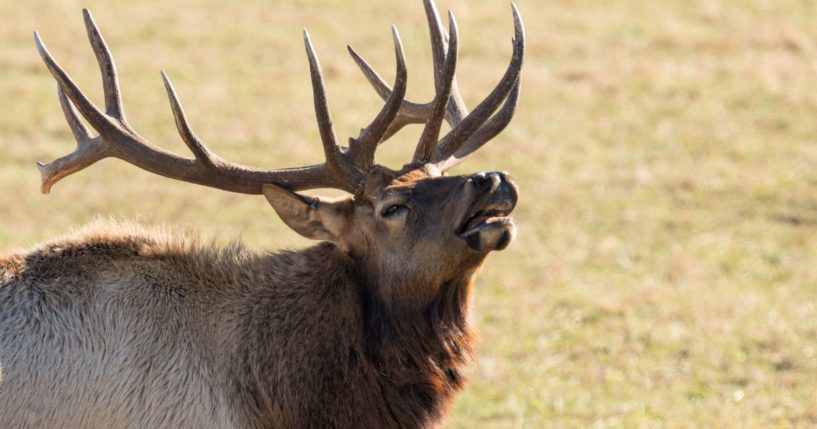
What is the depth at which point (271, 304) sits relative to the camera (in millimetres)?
6469

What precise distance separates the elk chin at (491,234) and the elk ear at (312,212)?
825 mm

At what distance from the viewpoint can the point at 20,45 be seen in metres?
20.0

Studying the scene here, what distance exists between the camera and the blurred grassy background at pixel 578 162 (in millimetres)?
9828

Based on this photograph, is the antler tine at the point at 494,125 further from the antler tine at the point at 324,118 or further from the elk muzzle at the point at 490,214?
the elk muzzle at the point at 490,214

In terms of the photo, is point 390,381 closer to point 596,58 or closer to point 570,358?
point 570,358

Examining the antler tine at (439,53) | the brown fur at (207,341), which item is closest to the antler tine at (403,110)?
the antler tine at (439,53)

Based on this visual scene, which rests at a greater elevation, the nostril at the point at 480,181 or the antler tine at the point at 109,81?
the antler tine at the point at 109,81

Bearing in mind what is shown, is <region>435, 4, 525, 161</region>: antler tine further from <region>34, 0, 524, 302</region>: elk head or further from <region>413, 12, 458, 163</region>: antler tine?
<region>413, 12, 458, 163</region>: antler tine

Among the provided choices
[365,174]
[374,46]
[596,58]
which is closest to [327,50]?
[374,46]

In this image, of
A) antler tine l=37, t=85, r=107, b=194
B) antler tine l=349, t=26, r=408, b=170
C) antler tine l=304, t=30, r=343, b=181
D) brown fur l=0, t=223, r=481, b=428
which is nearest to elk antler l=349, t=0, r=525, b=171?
antler tine l=349, t=26, r=408, b=170

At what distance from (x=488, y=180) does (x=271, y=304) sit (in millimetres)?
1333

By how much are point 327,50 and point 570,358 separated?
38.1ft

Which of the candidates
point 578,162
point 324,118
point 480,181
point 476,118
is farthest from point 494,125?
point 578,162

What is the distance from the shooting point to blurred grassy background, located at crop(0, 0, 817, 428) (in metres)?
9.83
